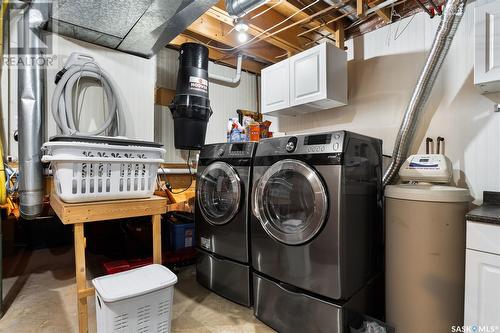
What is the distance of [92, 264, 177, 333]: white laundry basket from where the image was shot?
4.39ft

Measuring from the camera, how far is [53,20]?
2068 mm

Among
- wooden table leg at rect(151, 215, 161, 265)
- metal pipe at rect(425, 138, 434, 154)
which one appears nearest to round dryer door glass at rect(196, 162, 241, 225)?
wooden table leg at rect(151, 215, 161, 265)

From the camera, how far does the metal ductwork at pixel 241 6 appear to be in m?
1.82

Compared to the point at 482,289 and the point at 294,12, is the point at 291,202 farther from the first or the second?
the point at 294,12

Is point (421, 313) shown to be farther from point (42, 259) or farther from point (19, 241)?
point (19, 241)

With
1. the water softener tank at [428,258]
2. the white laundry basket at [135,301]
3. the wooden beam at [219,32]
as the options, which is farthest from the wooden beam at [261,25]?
the white laundry basket at [135,301]

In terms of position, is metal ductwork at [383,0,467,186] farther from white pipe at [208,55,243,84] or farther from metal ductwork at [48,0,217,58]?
white pipe at [208,55,243,84]

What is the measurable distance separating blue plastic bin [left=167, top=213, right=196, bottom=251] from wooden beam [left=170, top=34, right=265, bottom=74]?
6.68ft

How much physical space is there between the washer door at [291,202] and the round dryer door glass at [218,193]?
0.22m

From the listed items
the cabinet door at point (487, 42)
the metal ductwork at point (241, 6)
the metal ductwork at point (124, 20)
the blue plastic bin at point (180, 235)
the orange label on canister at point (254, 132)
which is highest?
the metal ductwork at point (124, 20)

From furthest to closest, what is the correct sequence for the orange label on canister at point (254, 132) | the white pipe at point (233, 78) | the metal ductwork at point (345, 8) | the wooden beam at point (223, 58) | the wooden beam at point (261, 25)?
1. the white pipe at point (233, 78)
2. the orange label on canister at point (254, 132)
3. the wooden beam at point (223, 58)
4. the wooden beam at point (261, 25)
5. the metal ductwork at point (345, 8)

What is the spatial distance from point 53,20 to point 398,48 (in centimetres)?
292

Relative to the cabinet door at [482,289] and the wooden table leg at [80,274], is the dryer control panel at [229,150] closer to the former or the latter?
the wooden table leg at [80,274]

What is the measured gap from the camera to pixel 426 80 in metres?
1.91
